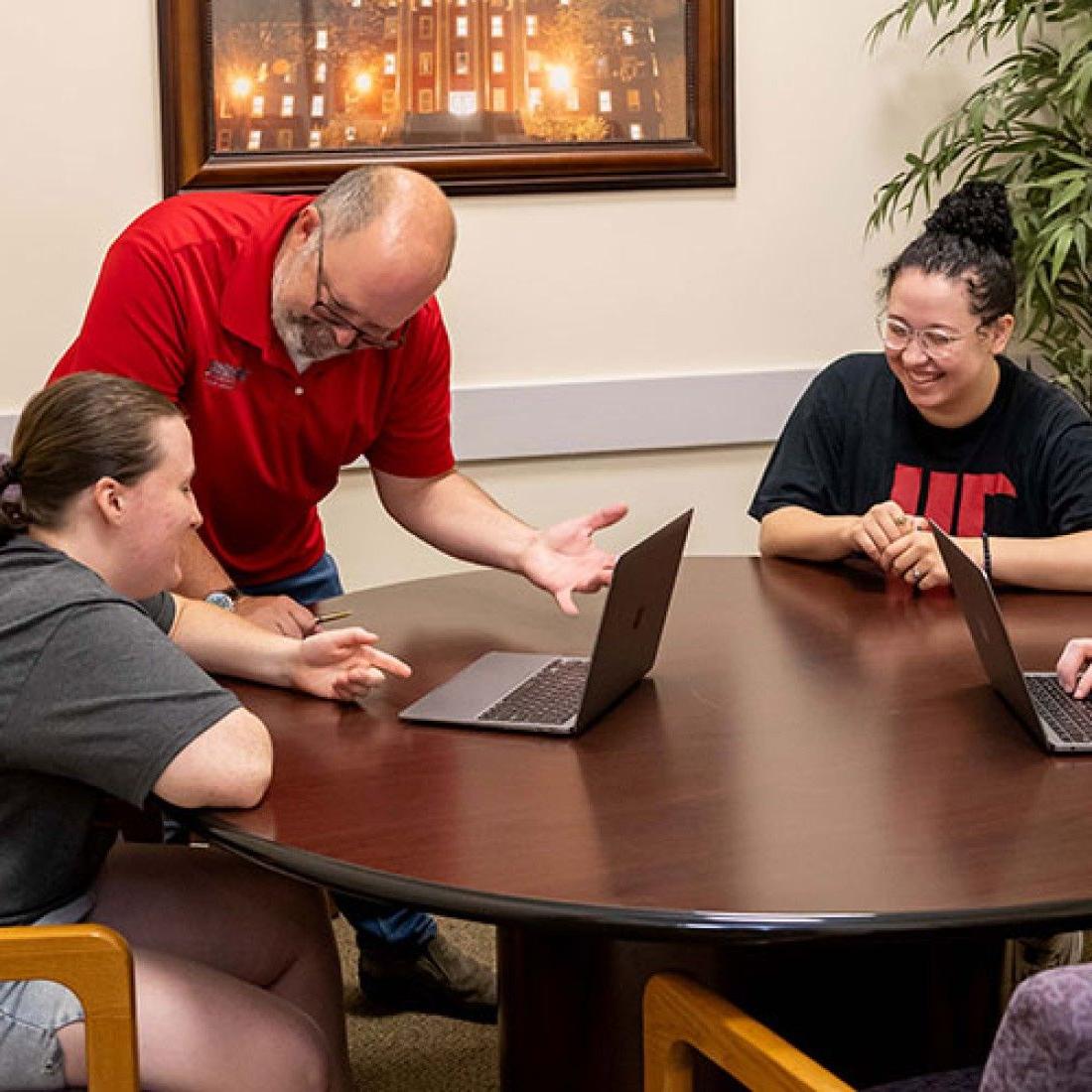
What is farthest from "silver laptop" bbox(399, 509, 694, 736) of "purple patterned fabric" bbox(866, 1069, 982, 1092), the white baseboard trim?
the white baseboard trim

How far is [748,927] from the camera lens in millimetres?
1473

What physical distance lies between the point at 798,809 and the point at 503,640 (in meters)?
0.77

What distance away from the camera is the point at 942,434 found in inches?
115

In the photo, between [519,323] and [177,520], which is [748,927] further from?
[519,323]

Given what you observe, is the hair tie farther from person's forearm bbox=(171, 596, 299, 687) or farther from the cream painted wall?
the cream painted wall

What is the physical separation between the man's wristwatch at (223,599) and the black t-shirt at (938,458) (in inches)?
36.4

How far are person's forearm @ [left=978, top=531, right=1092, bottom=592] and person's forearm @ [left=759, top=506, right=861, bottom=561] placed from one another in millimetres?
209

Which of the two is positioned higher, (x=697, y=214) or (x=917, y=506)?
(x=697, y=214)

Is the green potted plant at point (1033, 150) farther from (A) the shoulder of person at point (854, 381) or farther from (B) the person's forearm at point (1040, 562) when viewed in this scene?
(B) the person's forearm at point (1040, 562)

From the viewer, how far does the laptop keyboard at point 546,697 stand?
2.04 m

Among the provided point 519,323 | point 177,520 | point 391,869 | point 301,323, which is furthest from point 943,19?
point 391,869

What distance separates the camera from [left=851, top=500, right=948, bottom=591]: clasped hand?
8.78ft

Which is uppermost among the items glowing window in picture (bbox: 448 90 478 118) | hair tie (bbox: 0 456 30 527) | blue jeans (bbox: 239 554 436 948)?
glowing window in picture (bbox: 448 90 478 118)

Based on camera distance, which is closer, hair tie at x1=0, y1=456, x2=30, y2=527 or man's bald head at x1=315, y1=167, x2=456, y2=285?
hair tie at x1=0, y1=456, x2=30, y2=527
